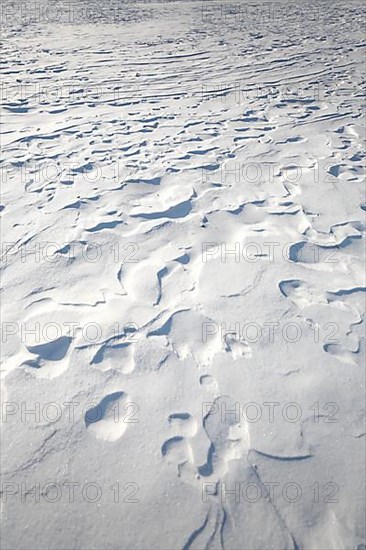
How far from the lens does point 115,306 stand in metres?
2.70

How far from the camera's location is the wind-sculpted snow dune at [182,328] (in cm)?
184

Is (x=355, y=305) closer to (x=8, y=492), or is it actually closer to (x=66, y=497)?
(x=66, y=497)

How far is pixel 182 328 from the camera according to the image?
257 centimetres

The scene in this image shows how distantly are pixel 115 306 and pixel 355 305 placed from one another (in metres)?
1.63

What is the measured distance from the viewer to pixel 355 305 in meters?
2.73

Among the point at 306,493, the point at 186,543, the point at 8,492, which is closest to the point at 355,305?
the point at 306,493

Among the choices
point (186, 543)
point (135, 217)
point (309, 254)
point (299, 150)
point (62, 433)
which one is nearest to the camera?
point (186, 543)

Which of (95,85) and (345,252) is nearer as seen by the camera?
(345,252)

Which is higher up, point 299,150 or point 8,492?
point 299,150

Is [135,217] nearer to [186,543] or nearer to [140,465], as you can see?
[140,465]

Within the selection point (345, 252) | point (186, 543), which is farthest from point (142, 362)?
point (345, 252)

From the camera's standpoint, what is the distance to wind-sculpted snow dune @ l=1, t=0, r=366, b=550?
1842 mm

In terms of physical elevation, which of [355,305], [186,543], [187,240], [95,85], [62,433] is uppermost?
[95,85]

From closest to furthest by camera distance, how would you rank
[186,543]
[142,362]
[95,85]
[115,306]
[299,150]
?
[186,543] → [142,362] → [115,306] → [299,150] → [95,85]
